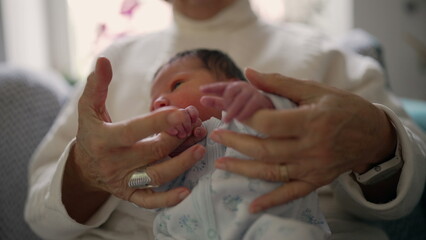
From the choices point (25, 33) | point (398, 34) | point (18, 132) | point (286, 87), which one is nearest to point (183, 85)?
point (286, 87)

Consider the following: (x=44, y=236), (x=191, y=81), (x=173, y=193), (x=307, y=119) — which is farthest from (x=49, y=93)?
(x=307, y=119)

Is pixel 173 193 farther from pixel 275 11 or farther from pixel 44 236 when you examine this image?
pixel 275 11

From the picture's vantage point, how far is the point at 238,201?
62cm

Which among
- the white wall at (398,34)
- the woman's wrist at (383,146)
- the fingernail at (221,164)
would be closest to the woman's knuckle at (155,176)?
the fingernail at (221,164)

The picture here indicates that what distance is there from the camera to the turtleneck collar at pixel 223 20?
1.18 metres

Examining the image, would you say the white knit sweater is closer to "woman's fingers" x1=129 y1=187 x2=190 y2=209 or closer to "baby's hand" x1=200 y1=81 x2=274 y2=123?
"woman's fingers" x1=129 y1=187 x2=190 y2=209

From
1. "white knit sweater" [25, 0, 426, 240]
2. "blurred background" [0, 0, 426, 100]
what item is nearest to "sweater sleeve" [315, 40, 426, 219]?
"white knit sweater" [25, 0, 426, 240]

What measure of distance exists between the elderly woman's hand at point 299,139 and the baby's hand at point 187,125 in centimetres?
6

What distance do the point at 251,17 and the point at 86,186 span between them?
0.67m

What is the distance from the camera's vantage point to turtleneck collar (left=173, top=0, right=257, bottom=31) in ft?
3.86

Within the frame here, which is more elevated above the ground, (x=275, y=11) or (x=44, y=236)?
(x=44, y=236)

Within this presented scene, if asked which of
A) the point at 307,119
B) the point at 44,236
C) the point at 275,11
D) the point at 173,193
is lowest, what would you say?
the point at 275,11

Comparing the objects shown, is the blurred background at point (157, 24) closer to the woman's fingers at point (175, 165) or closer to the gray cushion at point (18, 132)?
the gray cushion at point (18, 132)

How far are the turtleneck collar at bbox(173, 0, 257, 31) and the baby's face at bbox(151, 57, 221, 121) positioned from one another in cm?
35
